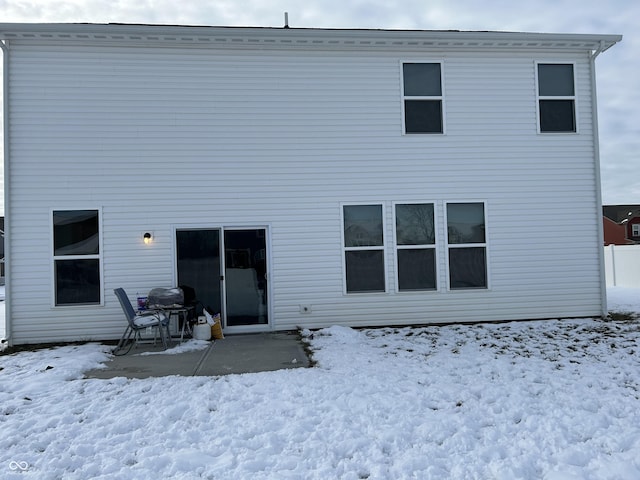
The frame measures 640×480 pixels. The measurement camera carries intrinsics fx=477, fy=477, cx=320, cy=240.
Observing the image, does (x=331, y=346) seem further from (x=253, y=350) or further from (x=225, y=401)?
(x=225, y=401)

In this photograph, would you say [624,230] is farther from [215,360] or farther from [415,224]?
[215,360]

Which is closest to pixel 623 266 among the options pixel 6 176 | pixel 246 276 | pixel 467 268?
pixel 467 268

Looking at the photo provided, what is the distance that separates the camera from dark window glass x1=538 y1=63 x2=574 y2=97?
29.4ft

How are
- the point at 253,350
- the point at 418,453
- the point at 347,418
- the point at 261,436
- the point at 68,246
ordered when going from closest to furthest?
the point at 418,453, the point at 261,436, the point at 347,418, the point at 253,350, the point at 68,246

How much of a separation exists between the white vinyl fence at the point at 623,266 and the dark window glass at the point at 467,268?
297 inches

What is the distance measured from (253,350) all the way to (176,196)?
10.1 feet

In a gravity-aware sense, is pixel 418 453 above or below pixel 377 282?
below

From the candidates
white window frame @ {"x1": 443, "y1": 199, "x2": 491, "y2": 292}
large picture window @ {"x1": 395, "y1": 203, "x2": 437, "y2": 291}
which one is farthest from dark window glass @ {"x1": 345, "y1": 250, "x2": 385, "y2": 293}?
white window frame @ {"x1": 443, "y1": 199, "x2": 491, "y2": 292}

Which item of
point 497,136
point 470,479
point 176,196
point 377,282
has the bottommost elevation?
point 470,479

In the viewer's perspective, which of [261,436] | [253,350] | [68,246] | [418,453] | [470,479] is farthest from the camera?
[68,246]

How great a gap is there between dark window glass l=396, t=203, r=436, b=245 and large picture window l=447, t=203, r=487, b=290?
1.18 feet

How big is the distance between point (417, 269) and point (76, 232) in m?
5.95

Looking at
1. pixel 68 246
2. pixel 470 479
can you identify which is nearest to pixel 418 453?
pixel 470 479

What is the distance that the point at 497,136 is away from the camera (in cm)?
878
